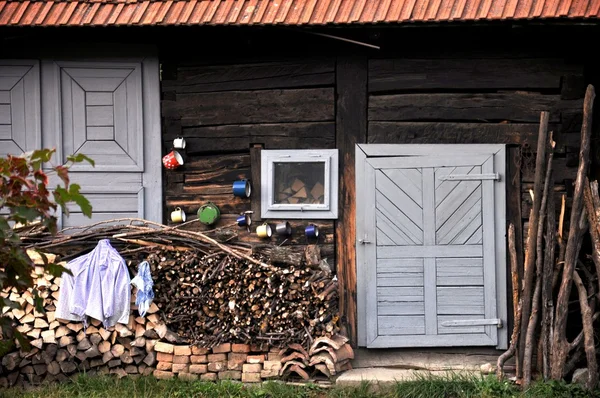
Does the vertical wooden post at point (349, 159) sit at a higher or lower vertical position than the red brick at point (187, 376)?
higher

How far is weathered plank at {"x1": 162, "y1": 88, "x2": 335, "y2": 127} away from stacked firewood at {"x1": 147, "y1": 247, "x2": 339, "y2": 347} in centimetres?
137

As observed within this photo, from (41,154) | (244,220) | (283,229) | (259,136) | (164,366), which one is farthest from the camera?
(259,136)

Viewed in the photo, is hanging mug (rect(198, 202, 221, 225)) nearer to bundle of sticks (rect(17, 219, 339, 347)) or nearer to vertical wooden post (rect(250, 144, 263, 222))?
bundle of sticks (rect(17, 219, 339, 347))

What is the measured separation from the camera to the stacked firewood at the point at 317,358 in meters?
8.27

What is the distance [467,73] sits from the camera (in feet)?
28.2

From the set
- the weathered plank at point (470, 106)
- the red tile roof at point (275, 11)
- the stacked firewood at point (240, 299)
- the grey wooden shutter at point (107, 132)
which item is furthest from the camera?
the grey wooden shutter at point (107, 132)

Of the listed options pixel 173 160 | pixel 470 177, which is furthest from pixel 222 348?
pixel 470 177

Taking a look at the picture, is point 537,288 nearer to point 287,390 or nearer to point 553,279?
point 553,279

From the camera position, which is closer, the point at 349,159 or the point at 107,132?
the point at 349,159

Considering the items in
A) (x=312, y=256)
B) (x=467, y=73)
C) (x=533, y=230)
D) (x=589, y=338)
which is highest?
(x=467, y=73)

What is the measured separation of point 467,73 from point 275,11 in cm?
186

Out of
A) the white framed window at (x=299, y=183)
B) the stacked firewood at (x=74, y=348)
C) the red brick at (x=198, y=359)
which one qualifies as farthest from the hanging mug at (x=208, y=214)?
the red brick at (x=198, y=359)

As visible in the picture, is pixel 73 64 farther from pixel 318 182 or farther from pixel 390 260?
pixel 390 260

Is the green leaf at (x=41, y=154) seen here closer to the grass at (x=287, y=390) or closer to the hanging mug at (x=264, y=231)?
the grass at (x=287, y=390)
